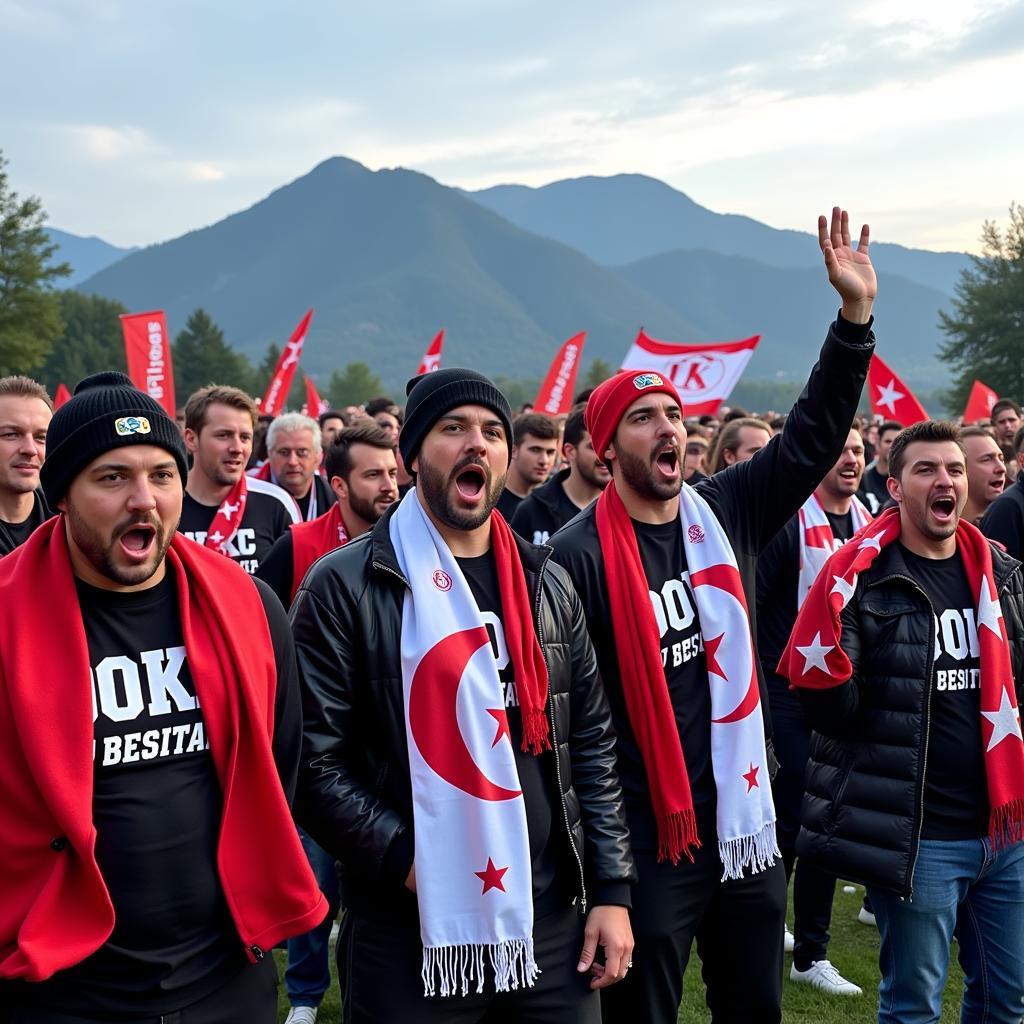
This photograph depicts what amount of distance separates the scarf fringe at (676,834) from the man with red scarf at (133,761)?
120 cm

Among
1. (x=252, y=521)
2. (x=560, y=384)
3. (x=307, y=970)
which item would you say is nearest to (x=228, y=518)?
(x=252, y=521)

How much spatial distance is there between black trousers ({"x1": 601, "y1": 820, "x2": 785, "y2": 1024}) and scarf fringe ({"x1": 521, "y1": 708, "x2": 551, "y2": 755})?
29.2 inches

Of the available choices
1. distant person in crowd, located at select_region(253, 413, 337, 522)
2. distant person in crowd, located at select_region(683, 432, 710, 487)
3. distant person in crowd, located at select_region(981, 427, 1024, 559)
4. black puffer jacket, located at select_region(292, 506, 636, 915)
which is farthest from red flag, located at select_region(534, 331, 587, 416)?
black puffer jacket, located at select_region(292, 506, 636, 915)

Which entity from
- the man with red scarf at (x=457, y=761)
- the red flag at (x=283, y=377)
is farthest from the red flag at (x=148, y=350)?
the man with red scarf at (x=457, y=761)

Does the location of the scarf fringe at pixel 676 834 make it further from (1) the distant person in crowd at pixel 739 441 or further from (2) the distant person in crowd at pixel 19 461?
(1) the distant person in crowd at pixel 739 441

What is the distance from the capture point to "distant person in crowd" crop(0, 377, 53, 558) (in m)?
4.65

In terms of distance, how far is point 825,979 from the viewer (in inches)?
203

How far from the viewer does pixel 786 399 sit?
626 feet

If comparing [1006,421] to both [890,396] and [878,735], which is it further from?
[878,735]

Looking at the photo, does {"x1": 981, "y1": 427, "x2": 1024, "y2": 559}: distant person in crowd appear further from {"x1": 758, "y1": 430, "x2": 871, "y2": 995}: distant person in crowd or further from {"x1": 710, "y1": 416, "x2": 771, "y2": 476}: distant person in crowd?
{"x1": 710, "y1": 416, "x2": 771, "y2": 476}: distant person in crowd

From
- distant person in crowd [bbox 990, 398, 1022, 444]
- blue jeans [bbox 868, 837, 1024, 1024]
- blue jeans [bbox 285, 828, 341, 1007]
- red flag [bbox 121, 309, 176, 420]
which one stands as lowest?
blue jeans [bbox 285, 828, 341, 1007]

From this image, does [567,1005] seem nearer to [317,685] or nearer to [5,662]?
[317,685]

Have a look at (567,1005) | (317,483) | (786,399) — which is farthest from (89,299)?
(786,399)

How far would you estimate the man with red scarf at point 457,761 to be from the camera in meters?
2.82
